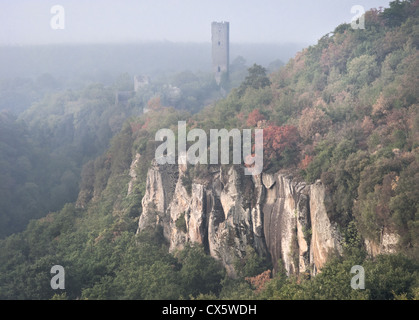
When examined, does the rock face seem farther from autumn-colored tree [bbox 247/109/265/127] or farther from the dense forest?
autumn-colored tree [bbox 247/109/265/127]

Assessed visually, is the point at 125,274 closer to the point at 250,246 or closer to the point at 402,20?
the point at 250,246

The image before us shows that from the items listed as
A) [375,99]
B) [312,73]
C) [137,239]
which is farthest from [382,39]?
[137,239]

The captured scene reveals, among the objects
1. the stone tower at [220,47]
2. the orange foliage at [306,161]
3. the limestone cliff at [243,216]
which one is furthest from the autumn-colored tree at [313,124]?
Answer: the stone tower at [220,47]

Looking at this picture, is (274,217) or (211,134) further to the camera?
(211,134)

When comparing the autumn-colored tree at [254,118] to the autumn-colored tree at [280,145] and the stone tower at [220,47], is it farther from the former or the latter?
the stone tower at [220,47]

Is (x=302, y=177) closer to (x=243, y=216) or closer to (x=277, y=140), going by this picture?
(x=277, y=140)

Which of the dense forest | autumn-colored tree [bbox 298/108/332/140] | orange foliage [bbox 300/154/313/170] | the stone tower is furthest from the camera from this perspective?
the stone tower

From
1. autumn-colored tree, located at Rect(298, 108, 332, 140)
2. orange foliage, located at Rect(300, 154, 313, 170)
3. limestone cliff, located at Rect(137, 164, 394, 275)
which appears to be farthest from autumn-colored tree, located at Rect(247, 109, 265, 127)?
orange foliage, located at Rect(300, 154, 313, 170)
